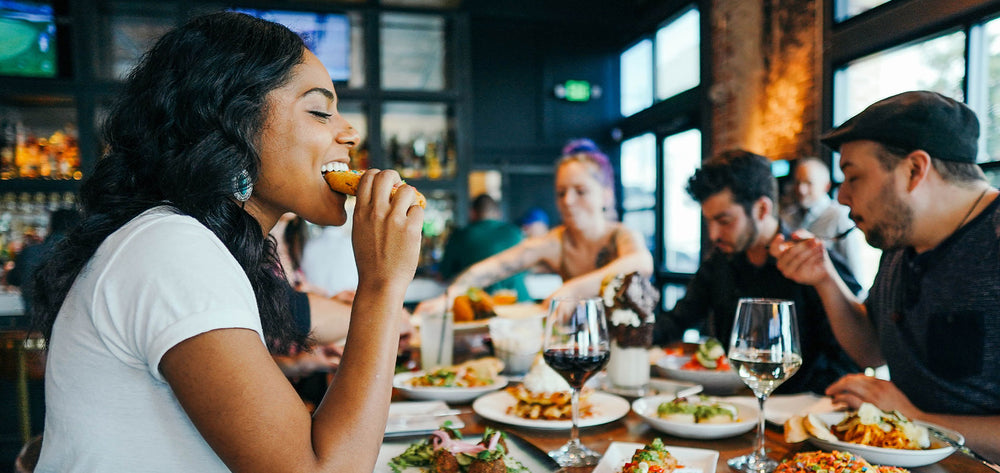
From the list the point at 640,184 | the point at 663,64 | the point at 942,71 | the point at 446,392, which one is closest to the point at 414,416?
the point at 446,392

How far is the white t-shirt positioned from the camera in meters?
0.72

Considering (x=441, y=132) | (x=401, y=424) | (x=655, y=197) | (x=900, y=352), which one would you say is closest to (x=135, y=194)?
(x=401, y=424)

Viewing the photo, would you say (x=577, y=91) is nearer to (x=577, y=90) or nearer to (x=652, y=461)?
(x=577, y=90)

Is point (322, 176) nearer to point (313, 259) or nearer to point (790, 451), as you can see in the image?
point (790, 451)

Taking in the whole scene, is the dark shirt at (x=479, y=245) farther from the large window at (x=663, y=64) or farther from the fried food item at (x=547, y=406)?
the large window at (x=663, y=64)

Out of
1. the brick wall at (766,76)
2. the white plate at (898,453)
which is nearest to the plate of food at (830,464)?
the white plate at (898,453)

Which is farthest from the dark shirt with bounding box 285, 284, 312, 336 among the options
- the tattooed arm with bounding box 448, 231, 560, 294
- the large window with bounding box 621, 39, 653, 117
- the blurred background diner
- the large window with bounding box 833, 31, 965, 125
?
the large window with bounding box 621, 39, 653, 117

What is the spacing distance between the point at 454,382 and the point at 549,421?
39 cm

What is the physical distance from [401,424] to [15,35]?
465cm

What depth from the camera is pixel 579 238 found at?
3.11m

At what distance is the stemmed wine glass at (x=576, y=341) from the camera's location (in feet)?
3.70

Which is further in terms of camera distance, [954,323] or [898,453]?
[954,323]

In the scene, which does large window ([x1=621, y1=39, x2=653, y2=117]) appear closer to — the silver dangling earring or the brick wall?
the brick wall

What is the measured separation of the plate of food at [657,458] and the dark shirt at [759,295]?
0.95 metres
